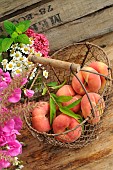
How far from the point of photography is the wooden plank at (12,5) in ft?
5.01

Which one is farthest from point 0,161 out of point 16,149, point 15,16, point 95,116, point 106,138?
point 15,16

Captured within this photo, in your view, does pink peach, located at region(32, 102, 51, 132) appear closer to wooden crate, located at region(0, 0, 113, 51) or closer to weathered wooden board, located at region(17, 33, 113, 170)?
weathered wooden board, located at region(17, 33, 113, 170)

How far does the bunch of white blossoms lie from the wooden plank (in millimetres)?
A: 144

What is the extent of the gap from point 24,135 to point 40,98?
0.16 m

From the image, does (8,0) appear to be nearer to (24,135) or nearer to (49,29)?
(49,29)

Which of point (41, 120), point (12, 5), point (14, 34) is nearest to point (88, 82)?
point (41, 120)

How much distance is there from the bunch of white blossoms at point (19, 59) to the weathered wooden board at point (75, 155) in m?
0.26

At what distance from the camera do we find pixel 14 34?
1454 mm

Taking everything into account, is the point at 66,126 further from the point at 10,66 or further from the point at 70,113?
the point at 10,66

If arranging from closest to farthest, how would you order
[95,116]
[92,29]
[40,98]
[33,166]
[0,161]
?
[0,161], [95,116], [33,166], [40,98], [92,29]

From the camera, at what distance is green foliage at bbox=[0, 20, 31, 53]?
4.74 feet

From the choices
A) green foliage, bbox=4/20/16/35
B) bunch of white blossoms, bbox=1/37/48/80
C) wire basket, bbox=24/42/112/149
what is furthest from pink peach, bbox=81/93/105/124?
green foliage, bbox=4/20/16/35

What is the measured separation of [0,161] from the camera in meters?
1.06

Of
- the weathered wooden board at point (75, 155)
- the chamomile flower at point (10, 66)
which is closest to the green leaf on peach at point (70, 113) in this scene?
the weathered wooden board at point (75, 155)
